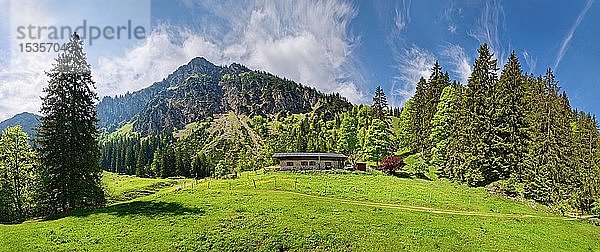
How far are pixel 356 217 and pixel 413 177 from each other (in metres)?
37.7

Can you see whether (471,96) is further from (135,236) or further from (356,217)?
(135,236)

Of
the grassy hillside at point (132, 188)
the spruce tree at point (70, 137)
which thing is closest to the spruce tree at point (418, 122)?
Result: the grassy hillside at point (132, 188)

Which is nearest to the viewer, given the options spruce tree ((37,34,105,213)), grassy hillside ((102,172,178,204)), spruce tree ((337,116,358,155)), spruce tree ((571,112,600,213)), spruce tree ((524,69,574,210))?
spruce tree ((37,34,105,213))

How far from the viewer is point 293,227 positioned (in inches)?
1198

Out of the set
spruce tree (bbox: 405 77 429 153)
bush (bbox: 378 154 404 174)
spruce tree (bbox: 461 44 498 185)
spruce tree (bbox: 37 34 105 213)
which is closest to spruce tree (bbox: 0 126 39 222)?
spruce tree (bbox: 37 34 105 213)

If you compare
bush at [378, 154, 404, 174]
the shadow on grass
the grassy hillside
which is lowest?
the grassy hillside

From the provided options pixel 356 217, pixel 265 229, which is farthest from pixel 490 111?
pixel 265 229

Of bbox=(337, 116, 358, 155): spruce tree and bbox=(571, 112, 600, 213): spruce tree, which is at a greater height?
bbox=(337, 116, 358, 155): spruce tree

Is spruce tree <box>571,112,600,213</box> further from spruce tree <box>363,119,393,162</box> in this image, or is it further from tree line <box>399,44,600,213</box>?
spruce tree <box>363,119,393,162</box>

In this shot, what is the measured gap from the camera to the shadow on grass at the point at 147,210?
33.2m

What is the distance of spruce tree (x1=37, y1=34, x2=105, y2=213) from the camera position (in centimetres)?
3712

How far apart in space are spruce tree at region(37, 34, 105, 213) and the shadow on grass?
4.43m

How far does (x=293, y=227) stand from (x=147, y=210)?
42.9 feet

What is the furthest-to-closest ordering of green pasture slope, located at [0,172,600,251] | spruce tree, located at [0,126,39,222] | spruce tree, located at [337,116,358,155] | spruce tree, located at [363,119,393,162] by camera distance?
spruce tree, located at [337,116,358,155], spruce tree, located at [363,119,393,162], spruce tree, located at [0,126,39,222], green pasture slope, located at [0,172,600,251]
